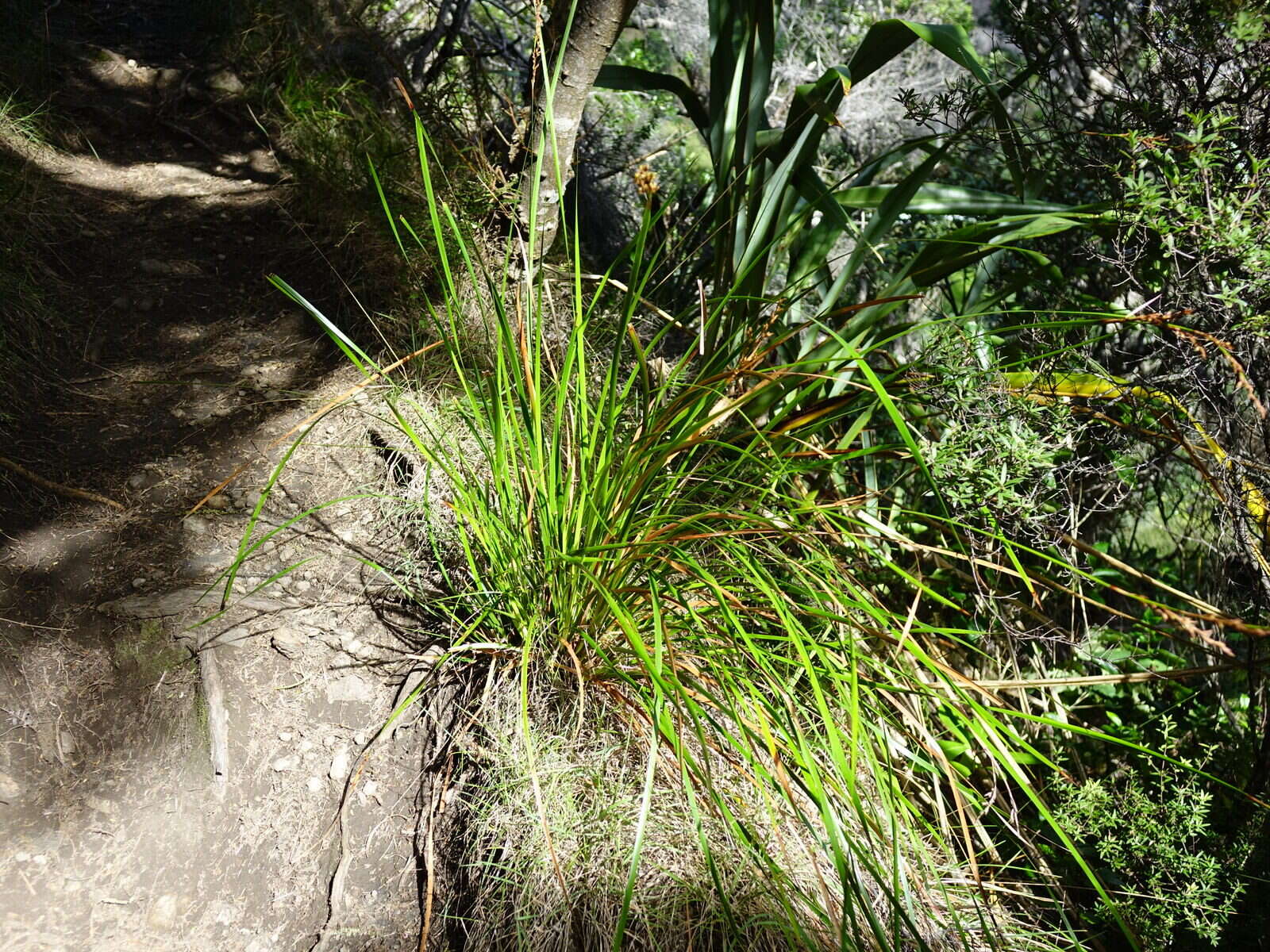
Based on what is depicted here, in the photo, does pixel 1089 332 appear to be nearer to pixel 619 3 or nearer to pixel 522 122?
pixel 619 3

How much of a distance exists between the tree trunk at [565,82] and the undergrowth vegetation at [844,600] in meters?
0.28

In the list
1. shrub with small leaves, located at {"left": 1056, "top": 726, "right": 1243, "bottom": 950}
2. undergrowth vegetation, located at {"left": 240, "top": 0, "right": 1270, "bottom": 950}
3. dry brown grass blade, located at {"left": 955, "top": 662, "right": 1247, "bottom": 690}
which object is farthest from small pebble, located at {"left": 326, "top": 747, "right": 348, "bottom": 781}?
shrub with small leaves, located at {"left": 1056, "top": 726, "right": 1243, "bottom": 950}

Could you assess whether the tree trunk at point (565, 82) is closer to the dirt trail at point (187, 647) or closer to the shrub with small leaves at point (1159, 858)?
the dirt trail at point (187, 647)

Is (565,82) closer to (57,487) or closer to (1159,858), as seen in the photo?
(57,487)

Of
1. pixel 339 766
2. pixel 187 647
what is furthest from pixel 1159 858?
pixel 187 647

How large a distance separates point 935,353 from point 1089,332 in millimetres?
337

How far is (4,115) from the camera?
8.69ft

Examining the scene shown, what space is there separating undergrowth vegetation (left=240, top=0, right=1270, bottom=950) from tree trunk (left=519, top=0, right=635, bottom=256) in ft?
0.91

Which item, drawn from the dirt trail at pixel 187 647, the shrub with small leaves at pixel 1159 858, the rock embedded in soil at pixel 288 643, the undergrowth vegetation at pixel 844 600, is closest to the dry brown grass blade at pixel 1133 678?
the undergrowth vegetation at pixel 844 600

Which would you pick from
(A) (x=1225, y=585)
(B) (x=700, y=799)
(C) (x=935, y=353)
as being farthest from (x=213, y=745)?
(A) (x=1225, y=585)

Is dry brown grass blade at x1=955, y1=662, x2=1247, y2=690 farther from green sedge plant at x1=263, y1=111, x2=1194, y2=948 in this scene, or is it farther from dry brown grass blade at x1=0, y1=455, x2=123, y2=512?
dry brown grass blade at x1=0, y1=455, x2=123, y2=512

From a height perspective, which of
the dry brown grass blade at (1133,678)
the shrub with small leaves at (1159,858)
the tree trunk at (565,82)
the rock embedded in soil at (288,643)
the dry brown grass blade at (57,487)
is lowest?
the shrub with small leaves at (1159,858)

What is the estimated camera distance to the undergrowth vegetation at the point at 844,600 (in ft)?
4.58

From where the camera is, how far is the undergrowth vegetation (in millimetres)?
1396
